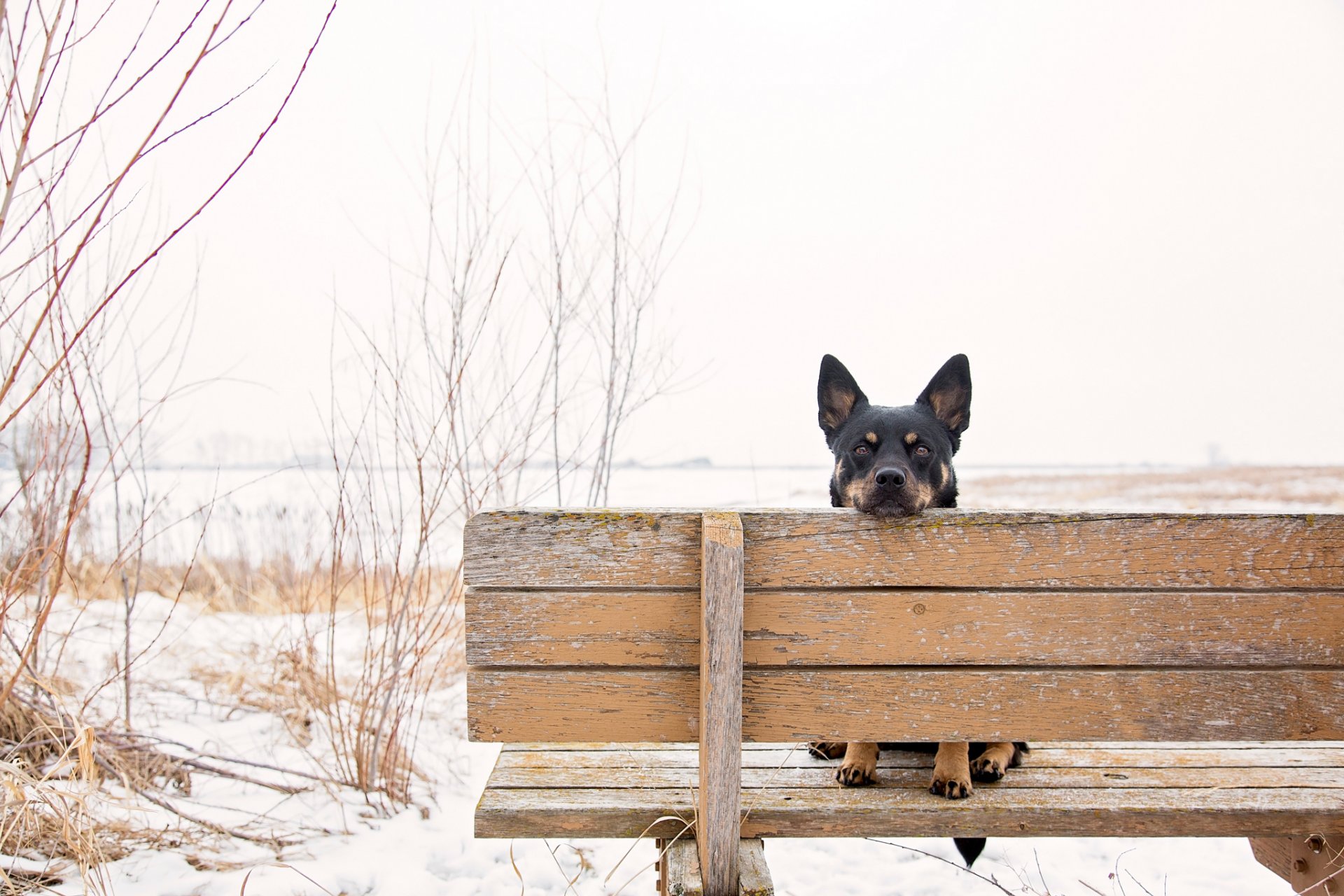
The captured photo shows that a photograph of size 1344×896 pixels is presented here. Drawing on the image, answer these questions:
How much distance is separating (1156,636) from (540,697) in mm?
1174

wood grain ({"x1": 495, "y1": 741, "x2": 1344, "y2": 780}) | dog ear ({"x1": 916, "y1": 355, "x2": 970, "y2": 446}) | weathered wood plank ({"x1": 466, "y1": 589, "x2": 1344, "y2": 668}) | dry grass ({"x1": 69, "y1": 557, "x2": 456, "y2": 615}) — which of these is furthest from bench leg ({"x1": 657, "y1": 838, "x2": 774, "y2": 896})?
dry grass ({"x1": 69, "y1": 557, "x2": 456, "y2": 615})

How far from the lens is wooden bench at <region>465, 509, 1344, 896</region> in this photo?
4.91 feet

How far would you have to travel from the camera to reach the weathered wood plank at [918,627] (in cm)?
151

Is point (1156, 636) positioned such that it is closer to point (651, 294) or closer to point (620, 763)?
point (620, 763)

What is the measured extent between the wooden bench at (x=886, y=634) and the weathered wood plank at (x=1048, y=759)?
324 mm

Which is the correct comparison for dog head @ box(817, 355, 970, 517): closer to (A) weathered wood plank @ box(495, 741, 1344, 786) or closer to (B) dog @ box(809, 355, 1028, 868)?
(B) dog @ box(809, 355, 1028, 868)

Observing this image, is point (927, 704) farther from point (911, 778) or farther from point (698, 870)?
point (698, 870)

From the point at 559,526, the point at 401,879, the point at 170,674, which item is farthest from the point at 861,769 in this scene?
the point at 170,674

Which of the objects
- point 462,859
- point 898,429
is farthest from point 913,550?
point 462,859

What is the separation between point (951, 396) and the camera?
2.72m

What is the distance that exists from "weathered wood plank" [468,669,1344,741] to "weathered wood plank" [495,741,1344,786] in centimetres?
39

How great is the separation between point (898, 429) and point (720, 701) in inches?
55.1

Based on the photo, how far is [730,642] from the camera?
4.71 ft

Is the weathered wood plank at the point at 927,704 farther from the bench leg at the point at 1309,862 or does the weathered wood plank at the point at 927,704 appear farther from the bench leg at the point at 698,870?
the bench leg at the point at 1309,862
